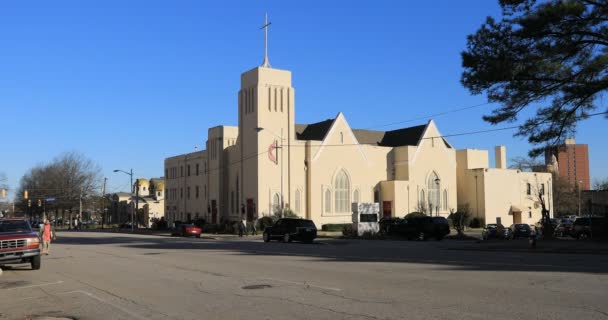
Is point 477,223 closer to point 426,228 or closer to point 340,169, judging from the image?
point 340,169

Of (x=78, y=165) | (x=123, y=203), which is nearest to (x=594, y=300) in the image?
(x=78, y=165)

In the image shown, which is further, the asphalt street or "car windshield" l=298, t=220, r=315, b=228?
"car windshield" l=298, t=220, r=315, b=228

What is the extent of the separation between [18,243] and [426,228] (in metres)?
27.8

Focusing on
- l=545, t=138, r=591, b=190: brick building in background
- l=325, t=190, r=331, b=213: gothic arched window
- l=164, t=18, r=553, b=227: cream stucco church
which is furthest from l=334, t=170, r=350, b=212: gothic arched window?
l=545, t=138, r=591, b=190: brick building in background

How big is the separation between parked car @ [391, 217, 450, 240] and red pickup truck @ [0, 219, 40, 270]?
26.9 meters

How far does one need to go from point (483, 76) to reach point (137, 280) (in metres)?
16.2

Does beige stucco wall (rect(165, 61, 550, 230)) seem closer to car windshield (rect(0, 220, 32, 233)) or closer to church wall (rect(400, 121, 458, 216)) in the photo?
church wall (rect(400, 121, 458, 216))

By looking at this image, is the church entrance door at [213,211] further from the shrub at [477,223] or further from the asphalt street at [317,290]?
the asphalt street at [317,290]

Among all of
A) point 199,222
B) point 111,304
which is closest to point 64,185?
point 199,222

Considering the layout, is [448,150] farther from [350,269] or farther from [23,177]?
[23,177]

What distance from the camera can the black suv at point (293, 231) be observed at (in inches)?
1428

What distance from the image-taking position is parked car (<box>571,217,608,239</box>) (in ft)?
101

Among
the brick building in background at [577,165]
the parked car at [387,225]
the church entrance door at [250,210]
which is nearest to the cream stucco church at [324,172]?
the church entrance door at [250,210]

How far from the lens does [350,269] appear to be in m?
16.4
